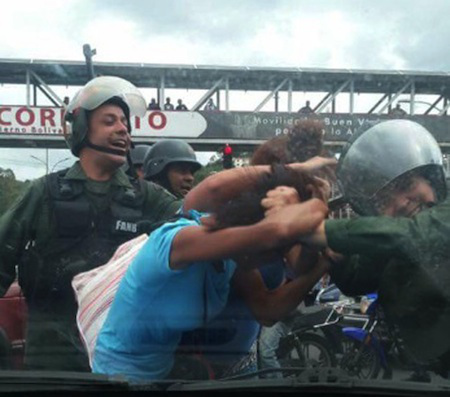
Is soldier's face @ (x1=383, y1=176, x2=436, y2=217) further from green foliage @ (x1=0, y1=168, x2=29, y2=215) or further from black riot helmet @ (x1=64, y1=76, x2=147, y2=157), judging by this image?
green foliage @ (x1=0, y1=168, x2=29, y2=215)

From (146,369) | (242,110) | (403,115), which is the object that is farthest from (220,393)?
(403,115)

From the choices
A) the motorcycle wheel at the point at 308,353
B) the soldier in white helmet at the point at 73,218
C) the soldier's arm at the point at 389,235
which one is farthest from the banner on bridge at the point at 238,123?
the motorcycle wheel at the point at 308,353

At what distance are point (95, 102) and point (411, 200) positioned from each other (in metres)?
1.11

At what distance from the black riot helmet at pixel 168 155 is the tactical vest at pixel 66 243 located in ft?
0.85

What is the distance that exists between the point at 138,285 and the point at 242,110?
535 mm

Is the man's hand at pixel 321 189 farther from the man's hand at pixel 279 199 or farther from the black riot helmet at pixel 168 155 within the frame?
the black riot helmet at pixel 168 155

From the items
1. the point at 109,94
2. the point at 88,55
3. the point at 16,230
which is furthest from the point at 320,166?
the point at 16,230

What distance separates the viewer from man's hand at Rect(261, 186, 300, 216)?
184cm

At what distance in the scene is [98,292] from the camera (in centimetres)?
222

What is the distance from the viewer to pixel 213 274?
197 cm

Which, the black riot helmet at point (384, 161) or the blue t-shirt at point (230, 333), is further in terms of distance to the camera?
the blue t-shirt at point (230, 333)

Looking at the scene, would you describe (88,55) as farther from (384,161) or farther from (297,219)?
(384,161)

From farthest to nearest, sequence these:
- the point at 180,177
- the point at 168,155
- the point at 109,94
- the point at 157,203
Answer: the point at 180,177 → the point at 157,203 → the point at 168,155 → the point at 109,94

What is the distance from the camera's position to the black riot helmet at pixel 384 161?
1.90 metres
